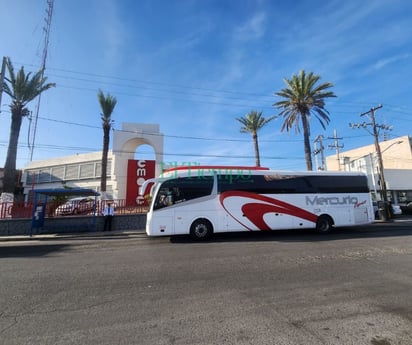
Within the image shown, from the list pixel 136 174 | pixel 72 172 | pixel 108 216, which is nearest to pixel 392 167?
pixel 136 174

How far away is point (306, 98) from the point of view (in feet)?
80.2

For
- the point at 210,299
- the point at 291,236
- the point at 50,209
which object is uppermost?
the point at 50,209

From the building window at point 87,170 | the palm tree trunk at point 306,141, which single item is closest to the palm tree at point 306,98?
the palm tree trunk at point 306,141

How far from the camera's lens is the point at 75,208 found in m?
16.6

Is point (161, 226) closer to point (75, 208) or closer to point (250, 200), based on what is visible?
point (250, 200)

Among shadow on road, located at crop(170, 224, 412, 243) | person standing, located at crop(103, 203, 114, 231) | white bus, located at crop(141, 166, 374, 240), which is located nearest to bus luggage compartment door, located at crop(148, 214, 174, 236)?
white bus, located at crop(141, 166, 374, 240)

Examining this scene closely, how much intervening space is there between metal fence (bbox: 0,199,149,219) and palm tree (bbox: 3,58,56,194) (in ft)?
13.6

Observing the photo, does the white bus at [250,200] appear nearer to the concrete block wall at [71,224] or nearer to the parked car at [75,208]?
the concrete block wall at [71,224]

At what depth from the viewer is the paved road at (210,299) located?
3.13 m

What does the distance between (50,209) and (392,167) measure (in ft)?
175

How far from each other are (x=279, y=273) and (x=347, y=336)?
2.71 meters

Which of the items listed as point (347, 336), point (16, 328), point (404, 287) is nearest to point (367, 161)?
point (404, 287)

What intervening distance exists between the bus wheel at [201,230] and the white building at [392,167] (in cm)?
2684

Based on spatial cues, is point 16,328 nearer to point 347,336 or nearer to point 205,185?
point 347,336
